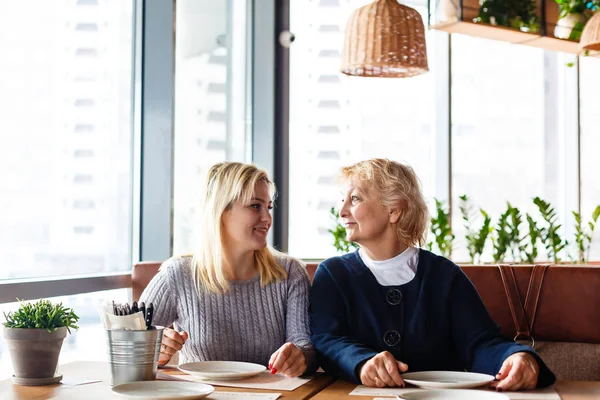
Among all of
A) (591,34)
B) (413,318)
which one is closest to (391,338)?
(413,318)

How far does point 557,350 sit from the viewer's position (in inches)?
107

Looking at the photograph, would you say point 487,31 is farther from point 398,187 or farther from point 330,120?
point 330,120

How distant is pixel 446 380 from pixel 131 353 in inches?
30.7

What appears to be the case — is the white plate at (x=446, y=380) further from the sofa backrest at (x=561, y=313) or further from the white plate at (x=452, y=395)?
the sofa backrest at (x=561, y=313)

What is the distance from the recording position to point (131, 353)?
71.2 inches

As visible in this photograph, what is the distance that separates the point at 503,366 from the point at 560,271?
3.00 ft

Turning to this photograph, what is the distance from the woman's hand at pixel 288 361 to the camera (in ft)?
6.51

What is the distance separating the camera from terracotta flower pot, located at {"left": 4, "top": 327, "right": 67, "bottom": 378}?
6.07 ft

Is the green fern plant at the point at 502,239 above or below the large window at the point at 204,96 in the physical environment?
below

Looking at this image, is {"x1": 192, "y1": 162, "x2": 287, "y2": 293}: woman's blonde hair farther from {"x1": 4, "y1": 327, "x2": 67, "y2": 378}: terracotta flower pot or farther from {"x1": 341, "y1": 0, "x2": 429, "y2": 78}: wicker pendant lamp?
{"x1": 341, "y1": 0, "x2": 429, "y2": 78}: wicker pendant lamp

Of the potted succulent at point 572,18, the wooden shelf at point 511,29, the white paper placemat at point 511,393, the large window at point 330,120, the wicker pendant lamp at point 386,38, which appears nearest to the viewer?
the white paper placemat at point 511,393

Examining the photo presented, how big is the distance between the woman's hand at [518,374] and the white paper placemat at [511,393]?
0.02m

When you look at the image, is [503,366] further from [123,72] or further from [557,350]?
[123,72]

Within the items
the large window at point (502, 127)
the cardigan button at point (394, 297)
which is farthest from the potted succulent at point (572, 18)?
the cardigan button at point (394, 297)
